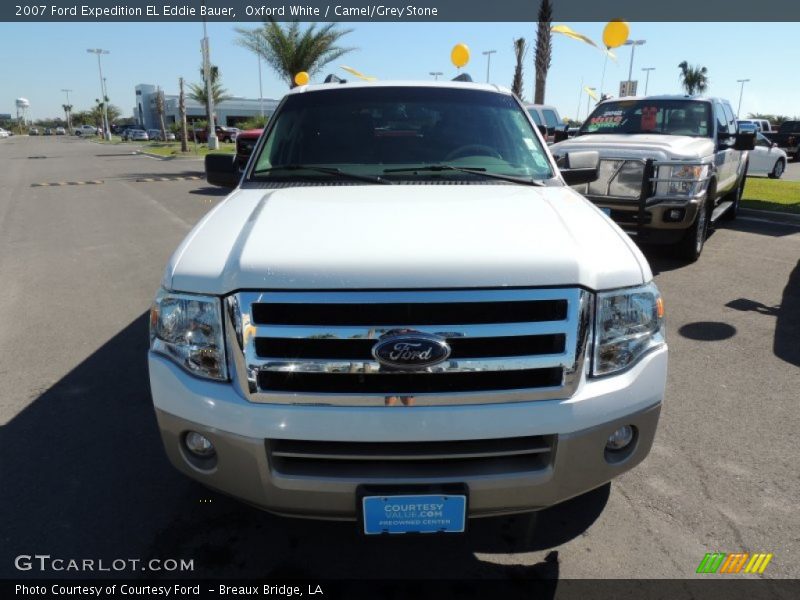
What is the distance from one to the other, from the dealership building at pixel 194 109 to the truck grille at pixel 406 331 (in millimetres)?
72121

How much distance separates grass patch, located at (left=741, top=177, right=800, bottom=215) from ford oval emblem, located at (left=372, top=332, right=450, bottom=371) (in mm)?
10919

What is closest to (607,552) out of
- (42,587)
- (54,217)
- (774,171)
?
(42,587)

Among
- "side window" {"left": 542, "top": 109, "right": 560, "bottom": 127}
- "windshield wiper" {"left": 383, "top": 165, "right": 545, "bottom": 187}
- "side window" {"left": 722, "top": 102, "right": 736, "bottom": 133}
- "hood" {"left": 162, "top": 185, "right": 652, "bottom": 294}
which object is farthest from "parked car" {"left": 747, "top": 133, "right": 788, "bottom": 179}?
"hood" {"left": 162, "top": 185, "right": 652, "bottom": 294}

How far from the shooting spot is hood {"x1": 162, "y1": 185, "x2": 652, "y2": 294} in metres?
2.05

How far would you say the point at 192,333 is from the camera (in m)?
2.20

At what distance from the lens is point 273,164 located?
3545 millimetres

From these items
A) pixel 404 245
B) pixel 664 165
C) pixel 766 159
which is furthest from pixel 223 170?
pixel 766 159

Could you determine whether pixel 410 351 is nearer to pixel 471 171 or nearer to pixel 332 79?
pixel 471 171

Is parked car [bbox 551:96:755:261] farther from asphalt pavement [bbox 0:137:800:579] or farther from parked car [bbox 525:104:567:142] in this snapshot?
parked car [bbox 525:104:567:142]

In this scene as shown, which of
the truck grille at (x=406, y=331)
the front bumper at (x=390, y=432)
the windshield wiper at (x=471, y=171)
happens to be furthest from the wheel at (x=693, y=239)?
the truck grille at (x=406, y=331)

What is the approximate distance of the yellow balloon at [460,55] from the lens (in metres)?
19.3

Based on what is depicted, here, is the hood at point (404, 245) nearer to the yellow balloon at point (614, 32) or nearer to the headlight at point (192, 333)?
the headlight at point (192, 333)

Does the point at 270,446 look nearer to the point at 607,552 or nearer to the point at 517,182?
the point at 607,552

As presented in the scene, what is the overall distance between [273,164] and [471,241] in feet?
5.82
